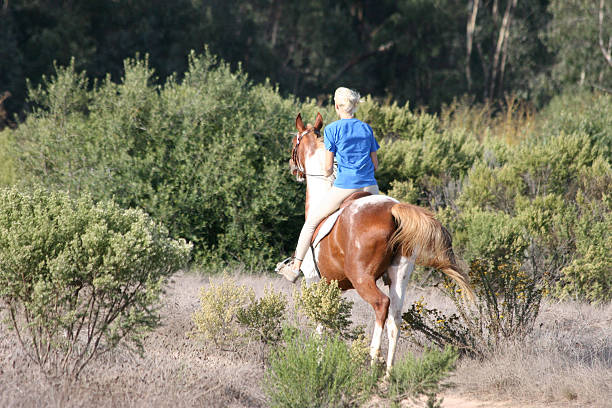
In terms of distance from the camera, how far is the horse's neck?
6391 millimetres

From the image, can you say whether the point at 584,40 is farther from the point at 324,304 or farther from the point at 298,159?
the point at 324,304

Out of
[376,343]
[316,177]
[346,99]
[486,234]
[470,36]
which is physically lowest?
[470,36]

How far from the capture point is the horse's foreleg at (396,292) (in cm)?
550

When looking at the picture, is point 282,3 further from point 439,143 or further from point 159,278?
point 159,278

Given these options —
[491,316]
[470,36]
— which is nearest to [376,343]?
[491,316]

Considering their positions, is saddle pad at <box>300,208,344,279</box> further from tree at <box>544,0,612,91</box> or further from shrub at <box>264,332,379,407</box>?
tree at <box>544,0,612,91</box>

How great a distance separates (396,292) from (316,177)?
1.48 m

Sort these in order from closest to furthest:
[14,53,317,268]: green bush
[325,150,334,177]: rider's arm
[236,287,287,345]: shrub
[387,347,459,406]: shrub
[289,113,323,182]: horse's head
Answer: [387,347,459,406]: shrub < [325,150,334,177]: rider's arm < [236,287,287,345]: shrub < [289,113,323,182]: horse's head < [14,53,317,268]: green bush

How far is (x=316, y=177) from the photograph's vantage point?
21.3 feet

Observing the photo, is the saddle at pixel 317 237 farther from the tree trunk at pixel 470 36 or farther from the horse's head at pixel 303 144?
the tree trunk at pixel 470 36

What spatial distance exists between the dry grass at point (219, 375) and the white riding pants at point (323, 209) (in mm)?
1127

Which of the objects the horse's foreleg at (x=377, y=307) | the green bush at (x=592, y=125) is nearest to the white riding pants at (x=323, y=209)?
the horse's foreleg at (x=377, y=307)

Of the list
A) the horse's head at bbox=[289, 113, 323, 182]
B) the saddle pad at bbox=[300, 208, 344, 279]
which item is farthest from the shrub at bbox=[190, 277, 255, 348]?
the horse's head at bbox=[289, 113, 323, 182]

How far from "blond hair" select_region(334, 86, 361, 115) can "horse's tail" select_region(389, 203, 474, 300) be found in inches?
43.1
